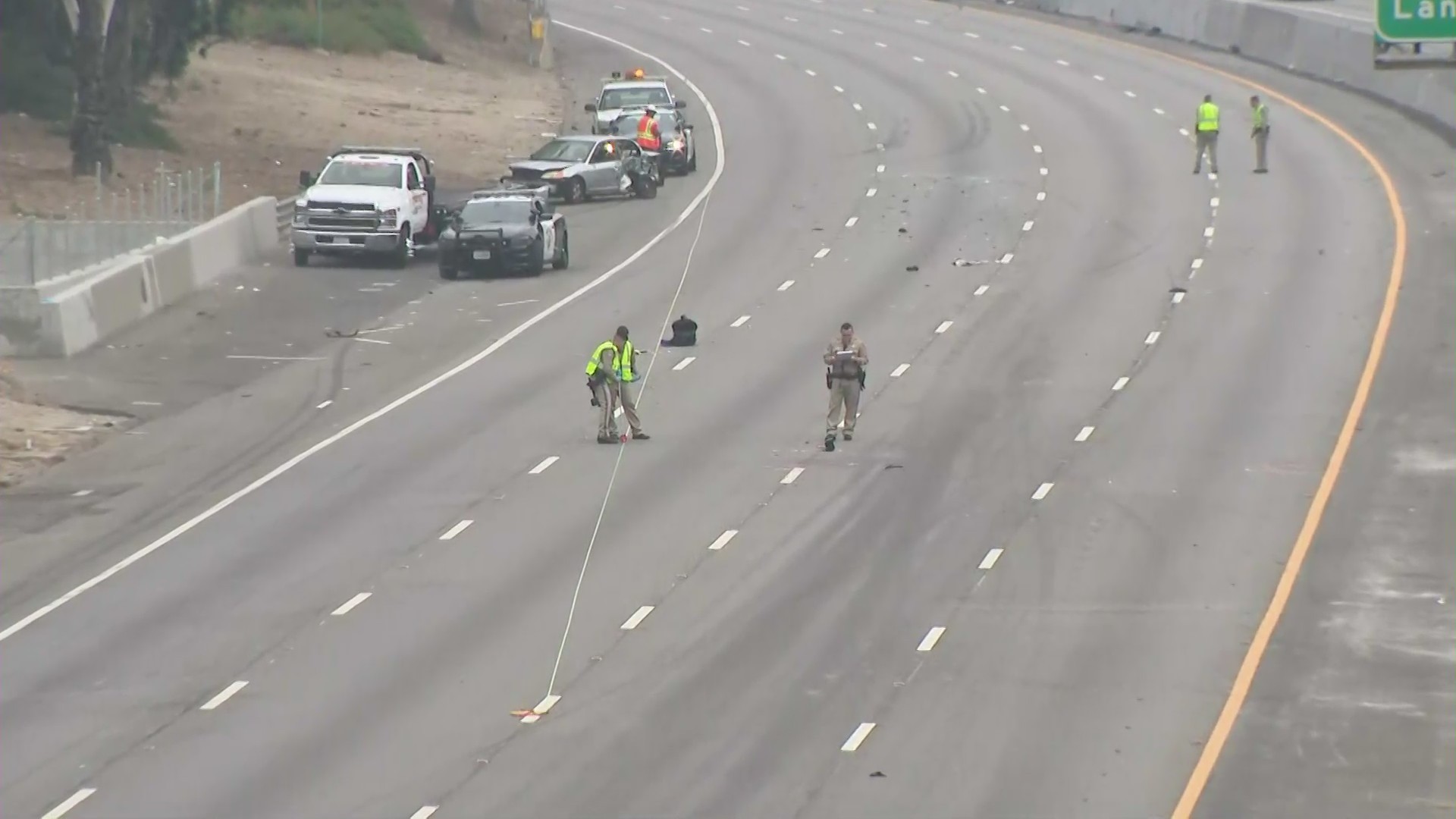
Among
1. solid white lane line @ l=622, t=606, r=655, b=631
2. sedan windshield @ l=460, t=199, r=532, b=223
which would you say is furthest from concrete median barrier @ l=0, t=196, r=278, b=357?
solid white lane line @ l=622, t=606, r=655, b=631

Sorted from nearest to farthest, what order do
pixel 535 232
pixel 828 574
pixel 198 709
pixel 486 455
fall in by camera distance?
pixel 198 709, pixel 828 574, pixel 486 455, pixel 535 232

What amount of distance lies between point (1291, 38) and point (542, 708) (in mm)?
49324

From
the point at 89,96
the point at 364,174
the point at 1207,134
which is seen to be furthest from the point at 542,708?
the point at 1207,134

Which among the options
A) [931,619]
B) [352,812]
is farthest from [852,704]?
[352,812]

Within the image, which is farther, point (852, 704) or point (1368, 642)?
point (1368, 642)

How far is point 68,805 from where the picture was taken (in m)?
17.2

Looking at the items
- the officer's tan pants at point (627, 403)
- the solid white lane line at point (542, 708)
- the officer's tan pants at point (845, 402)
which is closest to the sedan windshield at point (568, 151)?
the officer's tan pants at point (627, 403)

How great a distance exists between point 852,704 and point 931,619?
2730 mm

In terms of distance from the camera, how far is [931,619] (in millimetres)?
22141

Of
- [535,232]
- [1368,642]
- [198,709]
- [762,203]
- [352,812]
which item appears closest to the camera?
[352,812]

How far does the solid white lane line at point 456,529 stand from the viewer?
2512cm

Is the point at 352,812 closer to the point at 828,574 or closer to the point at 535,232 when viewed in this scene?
the point at 828,574

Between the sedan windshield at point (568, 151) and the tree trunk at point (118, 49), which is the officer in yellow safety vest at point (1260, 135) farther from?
the tree trunk at point (118, 49)

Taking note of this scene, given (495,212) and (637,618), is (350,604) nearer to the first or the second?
(637,618)
